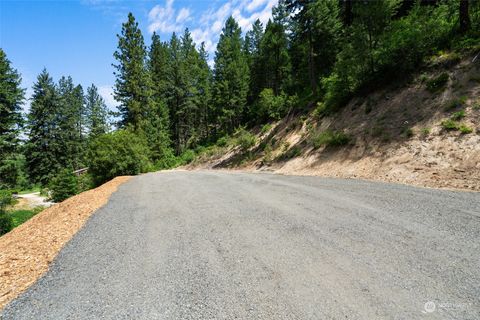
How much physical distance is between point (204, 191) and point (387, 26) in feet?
44.4

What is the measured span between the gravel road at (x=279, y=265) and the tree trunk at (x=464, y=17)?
11129 millimetres

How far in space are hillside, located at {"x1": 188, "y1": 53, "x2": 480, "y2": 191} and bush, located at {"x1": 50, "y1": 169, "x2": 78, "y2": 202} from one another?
20.1 meters

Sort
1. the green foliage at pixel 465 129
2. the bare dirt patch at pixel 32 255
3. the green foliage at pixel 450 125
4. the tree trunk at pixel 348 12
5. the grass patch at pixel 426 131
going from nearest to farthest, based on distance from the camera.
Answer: the bare dirt patch at pixel 32 255 → the green foliage at pixel 465 129 → the green foliage at pixel 450 125 → the grass patch at pixel 426 131 → the tree trunk at pixel 348 12

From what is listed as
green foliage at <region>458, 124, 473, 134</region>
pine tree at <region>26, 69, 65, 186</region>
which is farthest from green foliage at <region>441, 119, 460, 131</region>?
pine tree at <region>26, 69, 65, 186</region>

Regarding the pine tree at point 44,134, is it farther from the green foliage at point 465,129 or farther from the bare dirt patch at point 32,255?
the green foliage at point 465,129

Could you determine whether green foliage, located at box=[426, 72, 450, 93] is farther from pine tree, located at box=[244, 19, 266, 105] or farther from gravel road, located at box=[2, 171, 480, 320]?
pine tree, located at box=[244, 19, 266, 105]

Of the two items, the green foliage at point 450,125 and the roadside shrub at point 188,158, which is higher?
the green foliage at point 450,125

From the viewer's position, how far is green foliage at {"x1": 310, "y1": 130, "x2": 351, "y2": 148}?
13.2m

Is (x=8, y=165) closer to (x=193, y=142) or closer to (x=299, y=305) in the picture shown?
(x=299, y=305)

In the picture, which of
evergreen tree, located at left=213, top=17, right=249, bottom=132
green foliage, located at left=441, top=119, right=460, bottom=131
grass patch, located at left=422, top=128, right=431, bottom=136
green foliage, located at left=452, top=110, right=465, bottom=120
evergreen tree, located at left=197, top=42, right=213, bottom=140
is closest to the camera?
green foliage, located at left=441, top=119, right=460, bottom=131

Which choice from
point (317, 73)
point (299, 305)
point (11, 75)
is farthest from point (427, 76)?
point (11, 75)

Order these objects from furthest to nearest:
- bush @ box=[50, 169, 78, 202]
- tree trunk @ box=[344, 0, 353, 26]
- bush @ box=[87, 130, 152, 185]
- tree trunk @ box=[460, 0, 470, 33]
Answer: tree trunk @ box=[344, 0, 353, 26] → bush @ box=[50, 169, 78, 202] → bush @ box=[87, 130, 152, 185] → tree trunk @ box=[460, 0, 470, 33]

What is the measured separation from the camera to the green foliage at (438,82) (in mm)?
11250

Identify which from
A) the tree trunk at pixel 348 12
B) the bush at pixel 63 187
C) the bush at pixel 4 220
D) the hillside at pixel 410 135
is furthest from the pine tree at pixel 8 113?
the tree trunk at pixel 348 12
